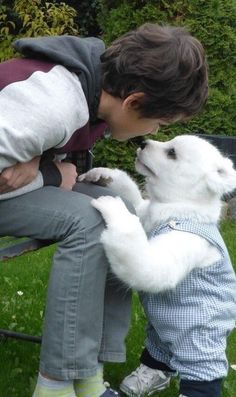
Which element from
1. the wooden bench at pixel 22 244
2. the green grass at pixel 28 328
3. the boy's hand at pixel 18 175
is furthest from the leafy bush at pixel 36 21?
the boy's hand at pixel 18 175

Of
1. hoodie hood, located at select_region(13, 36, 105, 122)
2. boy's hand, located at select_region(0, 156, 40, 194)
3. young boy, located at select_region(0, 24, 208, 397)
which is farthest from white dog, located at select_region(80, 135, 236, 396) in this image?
hoodie hood, located at select_region(13, 36, 105, 122)

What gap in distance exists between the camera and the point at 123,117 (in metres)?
2.87

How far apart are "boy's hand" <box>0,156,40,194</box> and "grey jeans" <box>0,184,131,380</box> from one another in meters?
0.06

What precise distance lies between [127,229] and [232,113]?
5.07 metres

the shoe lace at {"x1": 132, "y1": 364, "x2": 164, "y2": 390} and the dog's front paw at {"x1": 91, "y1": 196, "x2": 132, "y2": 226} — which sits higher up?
the dog's front paw at {"x1": 91, "y1": 196, "x2": 132, "y2": 226}

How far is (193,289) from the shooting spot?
9.35 ft

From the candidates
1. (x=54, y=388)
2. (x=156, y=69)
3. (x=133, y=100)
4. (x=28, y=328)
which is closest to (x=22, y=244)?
(x=54, y=388)

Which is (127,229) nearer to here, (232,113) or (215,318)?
(215,318)

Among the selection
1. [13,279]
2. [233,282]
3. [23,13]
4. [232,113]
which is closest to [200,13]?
[232,113]

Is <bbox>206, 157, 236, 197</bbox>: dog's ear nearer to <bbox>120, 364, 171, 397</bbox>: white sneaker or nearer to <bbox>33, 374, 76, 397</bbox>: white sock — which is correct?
<bbox>120, 364, 171, 397</bbox>: white sneaker

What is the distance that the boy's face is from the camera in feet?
9.27

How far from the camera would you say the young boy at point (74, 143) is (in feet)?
8.15

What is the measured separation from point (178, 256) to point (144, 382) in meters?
0.77

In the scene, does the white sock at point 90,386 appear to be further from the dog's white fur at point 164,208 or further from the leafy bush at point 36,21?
the leafy bush at point 36,21
